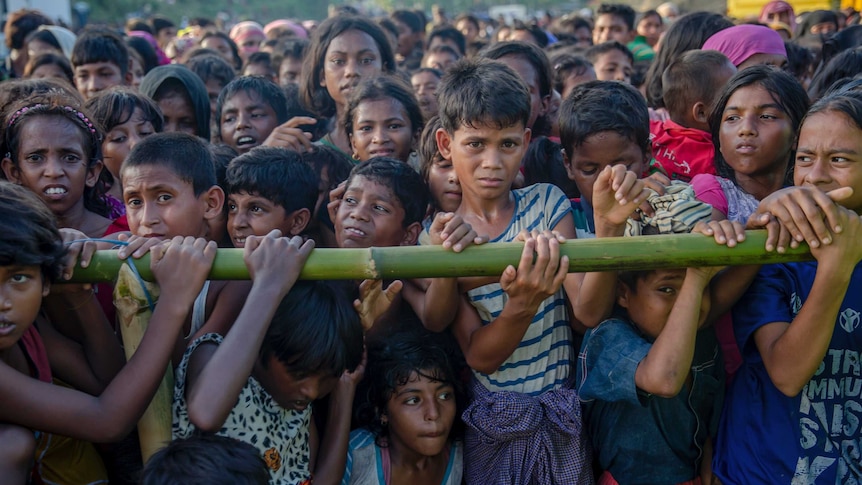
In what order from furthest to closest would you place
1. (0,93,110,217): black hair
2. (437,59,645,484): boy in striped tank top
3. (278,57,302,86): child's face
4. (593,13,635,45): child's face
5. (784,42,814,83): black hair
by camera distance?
1. (593,13,635,45): child's face
2. (278,57,302,86): child's face
3. (784,42,814,83): black hair
4. (0,93,110,217): black hair
5. (437,59,645,484): boy in striped tank top

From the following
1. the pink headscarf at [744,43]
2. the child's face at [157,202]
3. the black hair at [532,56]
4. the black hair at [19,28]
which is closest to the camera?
the child's face at [157,202]

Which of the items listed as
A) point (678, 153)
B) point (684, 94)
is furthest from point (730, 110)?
point (684, 94)

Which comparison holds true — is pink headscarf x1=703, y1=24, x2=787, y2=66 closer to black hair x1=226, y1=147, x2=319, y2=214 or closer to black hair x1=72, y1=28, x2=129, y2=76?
black hair x1=226, y1=147, x2=319, y2=214

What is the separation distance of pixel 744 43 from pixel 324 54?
266 cm

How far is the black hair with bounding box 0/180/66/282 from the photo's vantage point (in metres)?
2.06

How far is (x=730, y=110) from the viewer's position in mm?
3332

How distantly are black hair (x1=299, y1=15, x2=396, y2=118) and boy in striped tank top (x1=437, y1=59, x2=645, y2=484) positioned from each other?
2249 millimetres

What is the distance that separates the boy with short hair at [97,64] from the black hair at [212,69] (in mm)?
555

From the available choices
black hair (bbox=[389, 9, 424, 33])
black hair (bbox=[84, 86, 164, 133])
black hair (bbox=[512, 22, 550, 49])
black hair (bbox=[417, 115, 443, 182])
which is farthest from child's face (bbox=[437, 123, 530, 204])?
black hair (bbox=[389, 9, 424, 33])

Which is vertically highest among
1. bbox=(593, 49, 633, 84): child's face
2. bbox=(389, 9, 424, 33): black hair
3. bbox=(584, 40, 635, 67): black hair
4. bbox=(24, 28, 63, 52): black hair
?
bbox=(389, 9, 424, 33): black hair

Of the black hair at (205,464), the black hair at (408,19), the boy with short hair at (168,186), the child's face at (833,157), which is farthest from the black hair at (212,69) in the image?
the black hair at (408,19)

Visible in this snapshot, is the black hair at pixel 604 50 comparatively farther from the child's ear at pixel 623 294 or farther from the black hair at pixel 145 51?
the child's ear at pixel 623 294

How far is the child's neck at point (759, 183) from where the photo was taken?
131 inches

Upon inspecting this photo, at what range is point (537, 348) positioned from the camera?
114 inches
